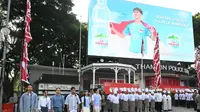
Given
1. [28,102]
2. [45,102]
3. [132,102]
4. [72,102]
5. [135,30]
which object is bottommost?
[132,102]

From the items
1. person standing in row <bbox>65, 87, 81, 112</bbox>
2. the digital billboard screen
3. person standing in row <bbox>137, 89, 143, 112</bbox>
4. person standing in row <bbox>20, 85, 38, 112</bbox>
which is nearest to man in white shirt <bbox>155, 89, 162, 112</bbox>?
person standing in row <bbox>137, 89, 143, 112</bbox>

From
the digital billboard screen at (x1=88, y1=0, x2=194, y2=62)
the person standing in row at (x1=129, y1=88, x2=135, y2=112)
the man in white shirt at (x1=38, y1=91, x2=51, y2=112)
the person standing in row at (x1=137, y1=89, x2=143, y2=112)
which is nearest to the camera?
the man in white shirt at (x1=38, y1=91, x2=51, y2=112)

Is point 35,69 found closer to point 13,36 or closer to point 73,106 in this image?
point 13,36

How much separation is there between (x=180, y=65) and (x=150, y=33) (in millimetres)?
6686

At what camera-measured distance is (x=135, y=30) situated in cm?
3070

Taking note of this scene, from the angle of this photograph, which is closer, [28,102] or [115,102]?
[28,102]

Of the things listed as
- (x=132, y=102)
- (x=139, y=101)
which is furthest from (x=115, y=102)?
(x=139, y=101)

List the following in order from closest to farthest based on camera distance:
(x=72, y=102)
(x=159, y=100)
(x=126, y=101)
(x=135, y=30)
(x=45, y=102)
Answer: (x=72, y=102), (x=45, y=102), (x=126, y=101), (x=159, y=100), (x=135, y=30)

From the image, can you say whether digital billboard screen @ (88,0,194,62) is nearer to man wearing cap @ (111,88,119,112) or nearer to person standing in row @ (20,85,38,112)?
man wearing cap @ (111,88,119,112)

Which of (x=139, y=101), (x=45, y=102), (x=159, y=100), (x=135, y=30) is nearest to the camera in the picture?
(x=45, y=102)

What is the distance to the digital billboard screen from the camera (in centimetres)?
2780

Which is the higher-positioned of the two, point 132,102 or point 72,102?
point 72,102

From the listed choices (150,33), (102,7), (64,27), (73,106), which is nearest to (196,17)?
(150,33)

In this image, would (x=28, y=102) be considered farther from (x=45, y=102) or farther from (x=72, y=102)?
(x=45, y=102)
